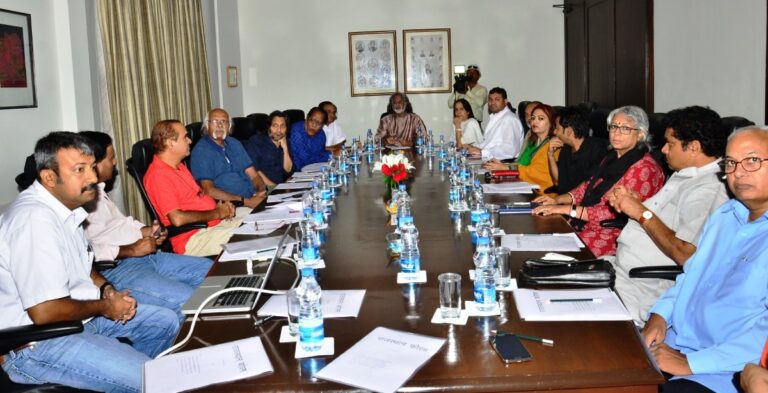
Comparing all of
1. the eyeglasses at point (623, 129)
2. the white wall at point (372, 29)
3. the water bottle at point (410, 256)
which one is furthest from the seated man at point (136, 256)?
the white wall at point (372, 29)

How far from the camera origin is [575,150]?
427 centimetres

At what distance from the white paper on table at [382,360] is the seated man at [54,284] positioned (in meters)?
0.85

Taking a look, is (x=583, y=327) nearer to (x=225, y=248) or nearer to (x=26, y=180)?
(x=225, y=248)

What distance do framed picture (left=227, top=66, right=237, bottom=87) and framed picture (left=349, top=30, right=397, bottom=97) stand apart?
1.62 m

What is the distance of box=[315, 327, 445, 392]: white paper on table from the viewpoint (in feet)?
4.86

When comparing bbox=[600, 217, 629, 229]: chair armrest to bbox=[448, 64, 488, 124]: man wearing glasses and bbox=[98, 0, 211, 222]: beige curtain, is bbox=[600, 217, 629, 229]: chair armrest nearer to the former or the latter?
bbox=[98, 0, 211, 222]: beige curtain

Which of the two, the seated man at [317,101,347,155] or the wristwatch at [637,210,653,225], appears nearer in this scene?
the wristwatch at [637,210,653,225]

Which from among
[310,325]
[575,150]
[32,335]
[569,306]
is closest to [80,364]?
[32,335]

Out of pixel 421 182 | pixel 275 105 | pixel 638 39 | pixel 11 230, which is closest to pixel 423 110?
pixel 275 105

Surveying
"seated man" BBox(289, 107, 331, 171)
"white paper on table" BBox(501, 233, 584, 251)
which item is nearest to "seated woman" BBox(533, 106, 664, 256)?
"white paper on table" BBox(501, 233, 584, 251)

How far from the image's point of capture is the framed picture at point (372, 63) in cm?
991

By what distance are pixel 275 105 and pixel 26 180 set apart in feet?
24.0

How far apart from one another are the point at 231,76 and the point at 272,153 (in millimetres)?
4020

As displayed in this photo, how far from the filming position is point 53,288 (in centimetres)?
209
